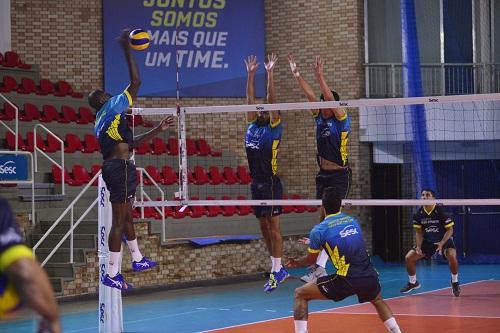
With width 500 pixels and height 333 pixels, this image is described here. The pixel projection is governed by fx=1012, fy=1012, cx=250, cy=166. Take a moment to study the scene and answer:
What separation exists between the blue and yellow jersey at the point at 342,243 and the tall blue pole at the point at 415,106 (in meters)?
10.8

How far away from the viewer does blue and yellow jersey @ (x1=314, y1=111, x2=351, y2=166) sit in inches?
503

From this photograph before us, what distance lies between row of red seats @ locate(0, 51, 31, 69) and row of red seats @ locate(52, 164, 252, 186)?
341 centimetres

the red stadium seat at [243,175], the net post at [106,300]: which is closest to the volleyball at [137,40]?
the net post at [106,300]

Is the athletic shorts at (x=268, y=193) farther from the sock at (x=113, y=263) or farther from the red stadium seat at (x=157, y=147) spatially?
the red stadium seat at (x=157, y=147)

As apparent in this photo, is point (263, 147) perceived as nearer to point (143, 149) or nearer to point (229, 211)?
point (229, 211)

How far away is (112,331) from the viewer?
14.1 meters

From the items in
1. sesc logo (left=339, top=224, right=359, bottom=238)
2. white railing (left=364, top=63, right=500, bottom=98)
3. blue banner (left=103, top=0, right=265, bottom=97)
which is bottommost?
sesc logo (left=339, top=224, right=359, bottom=238)

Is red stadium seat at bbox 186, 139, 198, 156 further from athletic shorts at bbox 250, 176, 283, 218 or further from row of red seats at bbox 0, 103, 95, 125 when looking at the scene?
athletic shorts at bbox 250, 176, 283, 218

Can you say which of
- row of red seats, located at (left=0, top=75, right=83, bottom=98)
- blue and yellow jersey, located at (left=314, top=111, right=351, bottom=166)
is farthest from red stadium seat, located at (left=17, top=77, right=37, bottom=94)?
blue and yellow jersey, located at (left=314, top=111, right=351, bottom=166)

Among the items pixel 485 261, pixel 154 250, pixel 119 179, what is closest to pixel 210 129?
pixel 154 250

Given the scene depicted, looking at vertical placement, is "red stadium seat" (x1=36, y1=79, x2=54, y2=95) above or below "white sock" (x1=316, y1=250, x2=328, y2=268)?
above

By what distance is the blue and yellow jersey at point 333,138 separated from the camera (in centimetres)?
1278

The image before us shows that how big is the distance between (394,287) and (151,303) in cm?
500

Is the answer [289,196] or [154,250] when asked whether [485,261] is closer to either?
[289,196]
